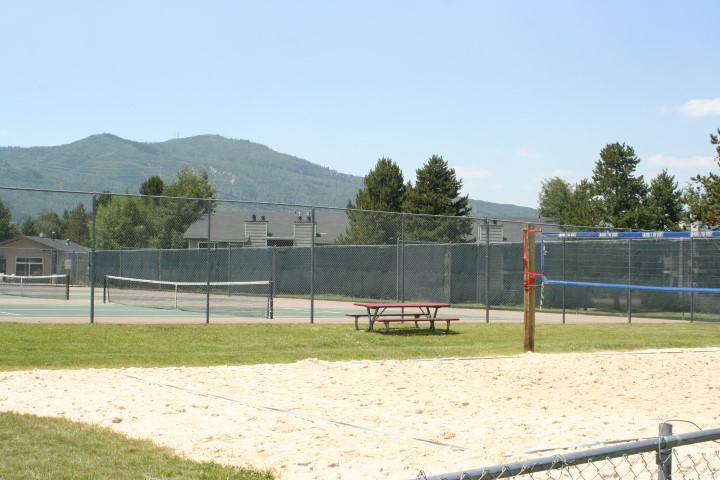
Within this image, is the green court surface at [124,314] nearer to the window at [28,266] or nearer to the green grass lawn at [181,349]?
the window at [28,266]

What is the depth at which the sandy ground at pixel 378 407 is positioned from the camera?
6.95 m

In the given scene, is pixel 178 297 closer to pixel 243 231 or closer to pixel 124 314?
pixel 124 314

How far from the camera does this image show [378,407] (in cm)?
922

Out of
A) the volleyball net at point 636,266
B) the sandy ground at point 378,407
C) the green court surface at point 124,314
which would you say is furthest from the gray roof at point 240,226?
A: the sandy ground at point 378,407

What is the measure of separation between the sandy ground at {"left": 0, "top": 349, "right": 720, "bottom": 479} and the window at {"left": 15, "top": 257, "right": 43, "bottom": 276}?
11208 mm

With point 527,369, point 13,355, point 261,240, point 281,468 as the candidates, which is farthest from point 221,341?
point 261,240

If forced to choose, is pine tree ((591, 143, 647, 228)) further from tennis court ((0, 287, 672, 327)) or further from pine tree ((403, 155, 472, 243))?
tennis court ((0, 287, 672, 327))

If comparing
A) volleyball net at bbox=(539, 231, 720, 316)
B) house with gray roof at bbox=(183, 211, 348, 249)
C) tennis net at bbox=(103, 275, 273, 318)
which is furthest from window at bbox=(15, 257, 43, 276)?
volleyball net at bbox=(539, 231, 720, 316)

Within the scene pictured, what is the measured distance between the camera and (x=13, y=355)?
1366cm

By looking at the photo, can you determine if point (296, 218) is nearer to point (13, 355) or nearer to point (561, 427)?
point (13, 355)

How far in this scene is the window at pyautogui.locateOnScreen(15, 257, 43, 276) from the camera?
72.0 ft

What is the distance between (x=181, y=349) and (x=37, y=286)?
46.4 feet

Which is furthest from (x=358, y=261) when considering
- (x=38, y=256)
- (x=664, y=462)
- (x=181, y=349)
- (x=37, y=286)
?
(x=664, y=462)

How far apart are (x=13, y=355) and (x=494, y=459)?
9.38m
